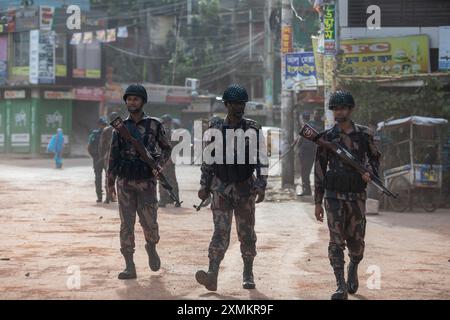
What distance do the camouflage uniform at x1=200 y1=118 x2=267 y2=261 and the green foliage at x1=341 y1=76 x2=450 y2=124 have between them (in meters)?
10.9

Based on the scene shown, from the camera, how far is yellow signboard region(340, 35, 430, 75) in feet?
63.8

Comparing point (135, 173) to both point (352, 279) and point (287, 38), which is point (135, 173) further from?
point (287, 38)

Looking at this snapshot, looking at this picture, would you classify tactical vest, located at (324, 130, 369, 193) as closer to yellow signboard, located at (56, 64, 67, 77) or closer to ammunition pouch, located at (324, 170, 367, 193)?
ammunition pouch, located at (324, 170, 367, 193)

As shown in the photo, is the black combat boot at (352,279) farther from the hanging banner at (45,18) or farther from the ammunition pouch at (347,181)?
the hanging banner at (45,18)

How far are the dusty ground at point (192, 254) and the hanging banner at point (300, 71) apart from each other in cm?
362

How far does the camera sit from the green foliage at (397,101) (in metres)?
18.0

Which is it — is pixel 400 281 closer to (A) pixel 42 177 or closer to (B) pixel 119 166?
(B) pixel 119 166

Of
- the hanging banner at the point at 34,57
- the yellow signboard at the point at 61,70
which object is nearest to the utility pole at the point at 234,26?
the yellow signboard at the point at 61,70

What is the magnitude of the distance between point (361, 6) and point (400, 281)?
512 inches

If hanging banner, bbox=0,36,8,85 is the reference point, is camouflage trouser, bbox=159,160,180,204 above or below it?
below

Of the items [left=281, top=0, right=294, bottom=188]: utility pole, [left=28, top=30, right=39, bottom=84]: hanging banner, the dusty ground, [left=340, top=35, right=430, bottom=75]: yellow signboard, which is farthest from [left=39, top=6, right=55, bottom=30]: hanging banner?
[left=340, top=35, right=430, bottom=75]: yellow signboard

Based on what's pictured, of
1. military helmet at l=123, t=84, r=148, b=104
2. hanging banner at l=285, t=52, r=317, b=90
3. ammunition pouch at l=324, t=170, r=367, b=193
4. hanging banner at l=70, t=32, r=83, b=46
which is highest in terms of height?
hanging banner at l=70, t=32, r=83, b=46

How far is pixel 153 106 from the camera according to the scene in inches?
1929

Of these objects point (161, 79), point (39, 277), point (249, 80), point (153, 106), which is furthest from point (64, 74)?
point (39, 277)
